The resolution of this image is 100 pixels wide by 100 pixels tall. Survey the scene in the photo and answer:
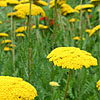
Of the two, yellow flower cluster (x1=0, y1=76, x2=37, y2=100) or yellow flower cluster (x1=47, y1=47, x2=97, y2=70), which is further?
yellow flower cluster (x1=47, y1=47, x2=97, y2=70)

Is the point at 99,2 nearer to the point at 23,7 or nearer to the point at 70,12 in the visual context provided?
the point at 70,12

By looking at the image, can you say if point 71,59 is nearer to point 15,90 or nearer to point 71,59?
point 71,59

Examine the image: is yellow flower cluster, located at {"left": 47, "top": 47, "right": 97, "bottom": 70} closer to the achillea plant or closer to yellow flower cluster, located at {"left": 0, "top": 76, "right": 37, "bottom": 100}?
the achillea plant

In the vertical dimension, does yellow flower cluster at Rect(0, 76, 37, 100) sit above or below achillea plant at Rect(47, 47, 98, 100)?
below

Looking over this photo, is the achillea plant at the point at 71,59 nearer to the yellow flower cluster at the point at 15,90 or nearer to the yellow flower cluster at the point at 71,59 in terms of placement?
the yellow flower cluster at the point at 71,59

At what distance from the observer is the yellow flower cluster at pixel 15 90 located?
3.59 feet

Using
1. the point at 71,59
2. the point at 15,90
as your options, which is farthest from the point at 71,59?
the point at 15,90

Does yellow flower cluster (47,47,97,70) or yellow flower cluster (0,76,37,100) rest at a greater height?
yellow flower cluster (47,47,97,70)

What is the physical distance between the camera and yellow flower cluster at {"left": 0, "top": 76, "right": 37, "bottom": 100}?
1093 mm

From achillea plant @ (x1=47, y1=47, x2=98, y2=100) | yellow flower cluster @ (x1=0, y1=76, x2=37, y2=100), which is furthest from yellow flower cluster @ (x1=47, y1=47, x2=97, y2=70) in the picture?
yellow flower cluster @ (x1=0, y1=76, x2=37, y2=100)

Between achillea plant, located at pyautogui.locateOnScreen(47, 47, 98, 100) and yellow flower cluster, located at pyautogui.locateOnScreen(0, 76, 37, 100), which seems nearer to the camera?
yellow flower cluster, located at pyautogui.locateOnScreen(0, 76, 37, 100)

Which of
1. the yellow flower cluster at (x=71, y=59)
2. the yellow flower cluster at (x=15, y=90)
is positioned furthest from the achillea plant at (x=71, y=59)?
the yellow flower cluster at (x=15, y=90)

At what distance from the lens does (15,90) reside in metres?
1.15

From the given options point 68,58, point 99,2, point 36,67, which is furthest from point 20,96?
point 99,2
